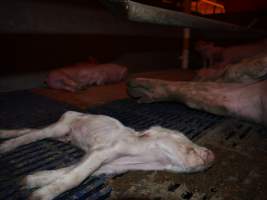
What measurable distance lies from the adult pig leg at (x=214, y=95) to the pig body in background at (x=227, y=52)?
2.43 meters

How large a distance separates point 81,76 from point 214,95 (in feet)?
6.45

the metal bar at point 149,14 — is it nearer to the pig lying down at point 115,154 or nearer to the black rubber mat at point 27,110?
the pig lying down at point 115,154

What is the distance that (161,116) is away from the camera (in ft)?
8.32

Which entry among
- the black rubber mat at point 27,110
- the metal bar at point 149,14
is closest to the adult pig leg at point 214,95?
the black rubber mat at point 27,110

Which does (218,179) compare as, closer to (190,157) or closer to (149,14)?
(190,157)

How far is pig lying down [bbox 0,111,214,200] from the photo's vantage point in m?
1.23

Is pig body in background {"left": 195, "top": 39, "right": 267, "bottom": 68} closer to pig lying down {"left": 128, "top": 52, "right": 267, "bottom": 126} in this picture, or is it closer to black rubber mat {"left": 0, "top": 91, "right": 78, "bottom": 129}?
pig lying down {"left": 128, "top": 52, "right": 267, "bottom": 126}

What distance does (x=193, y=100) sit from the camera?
2625 mm

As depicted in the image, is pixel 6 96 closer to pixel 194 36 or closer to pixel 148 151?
pixel 148 151

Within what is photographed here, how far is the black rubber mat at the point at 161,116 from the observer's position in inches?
88.7

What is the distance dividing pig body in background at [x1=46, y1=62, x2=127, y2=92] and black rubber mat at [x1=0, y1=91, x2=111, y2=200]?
91cm

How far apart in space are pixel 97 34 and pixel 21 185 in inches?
141

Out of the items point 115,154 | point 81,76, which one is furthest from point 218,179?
point 81,76

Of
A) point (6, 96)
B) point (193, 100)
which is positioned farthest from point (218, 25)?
point (6, 96)
